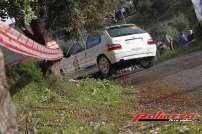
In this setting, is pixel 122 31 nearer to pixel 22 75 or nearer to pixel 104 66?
pixel 104 66

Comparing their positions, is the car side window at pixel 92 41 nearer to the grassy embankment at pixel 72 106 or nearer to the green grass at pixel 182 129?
the grassy embankment at pixel 72 106

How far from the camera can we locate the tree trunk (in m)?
5.12

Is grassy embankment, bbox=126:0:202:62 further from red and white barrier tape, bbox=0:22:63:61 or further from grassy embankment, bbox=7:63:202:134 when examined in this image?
red and white barrier tape, bbox=0:22:63:61

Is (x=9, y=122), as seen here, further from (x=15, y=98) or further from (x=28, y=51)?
(x=15, y=98)

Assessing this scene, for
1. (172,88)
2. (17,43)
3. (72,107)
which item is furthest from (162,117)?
(172,88)

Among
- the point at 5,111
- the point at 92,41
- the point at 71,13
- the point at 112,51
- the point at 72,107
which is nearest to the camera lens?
the point at 5,111

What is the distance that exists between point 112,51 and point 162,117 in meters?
9.56

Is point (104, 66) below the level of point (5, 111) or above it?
above

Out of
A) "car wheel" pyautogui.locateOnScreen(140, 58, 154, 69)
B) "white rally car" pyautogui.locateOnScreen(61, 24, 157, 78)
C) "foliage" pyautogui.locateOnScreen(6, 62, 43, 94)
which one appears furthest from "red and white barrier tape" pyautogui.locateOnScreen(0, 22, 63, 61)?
"car wheel" pyautogui.locateOnScreen(140, 58, 154, 69)

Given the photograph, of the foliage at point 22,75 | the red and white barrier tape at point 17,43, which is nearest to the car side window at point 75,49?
the foliage at point 22,75

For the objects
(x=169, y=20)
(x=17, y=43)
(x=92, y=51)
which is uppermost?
(x=169, y=20)

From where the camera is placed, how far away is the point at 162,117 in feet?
32.7

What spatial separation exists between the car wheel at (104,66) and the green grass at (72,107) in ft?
14.1

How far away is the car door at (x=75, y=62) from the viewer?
69.3 ft
